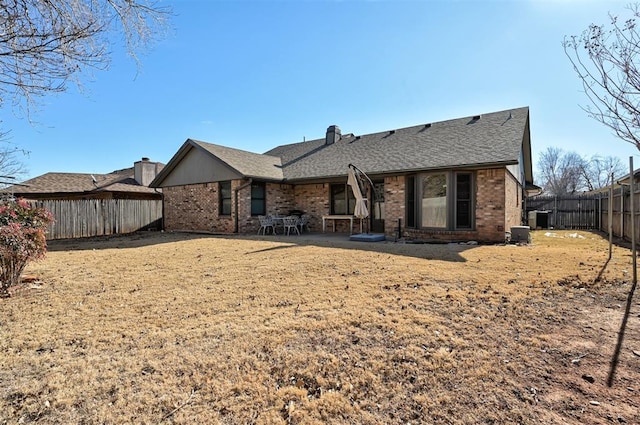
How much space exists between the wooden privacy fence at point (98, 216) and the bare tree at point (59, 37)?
36.1 ft

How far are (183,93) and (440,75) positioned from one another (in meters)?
9.90

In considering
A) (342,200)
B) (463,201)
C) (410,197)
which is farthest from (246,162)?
(463,201)

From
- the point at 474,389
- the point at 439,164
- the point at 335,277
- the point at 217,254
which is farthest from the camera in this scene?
the point at 439,164

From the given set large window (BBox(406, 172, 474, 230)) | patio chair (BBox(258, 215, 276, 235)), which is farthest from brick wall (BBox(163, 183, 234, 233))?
large window (BBox(406, 172, 474, 230))

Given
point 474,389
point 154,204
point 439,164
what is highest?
point 439,164

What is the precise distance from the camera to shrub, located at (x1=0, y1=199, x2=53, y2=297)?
4.71 m

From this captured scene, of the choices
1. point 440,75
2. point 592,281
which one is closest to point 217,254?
point 592,281

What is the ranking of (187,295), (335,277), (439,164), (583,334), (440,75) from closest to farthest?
(583,334) → (187,295) → (335,277) → (439,164) → (440,75)

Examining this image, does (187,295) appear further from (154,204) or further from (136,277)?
(154,204)

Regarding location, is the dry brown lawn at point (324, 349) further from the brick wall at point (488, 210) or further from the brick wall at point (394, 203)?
the brick wall at point (394, 203)

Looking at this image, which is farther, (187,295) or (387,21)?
(387,21)

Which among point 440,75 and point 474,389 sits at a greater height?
point 440,75

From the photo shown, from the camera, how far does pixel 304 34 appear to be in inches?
388

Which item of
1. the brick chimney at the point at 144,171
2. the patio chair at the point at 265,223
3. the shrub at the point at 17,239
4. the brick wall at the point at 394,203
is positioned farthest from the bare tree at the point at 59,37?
the brick chimney at the point at 144,171
